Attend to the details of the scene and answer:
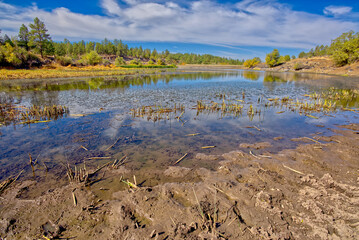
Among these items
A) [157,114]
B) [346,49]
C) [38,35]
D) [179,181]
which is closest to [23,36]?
[38,35]

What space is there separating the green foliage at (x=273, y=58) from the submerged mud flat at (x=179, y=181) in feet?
429

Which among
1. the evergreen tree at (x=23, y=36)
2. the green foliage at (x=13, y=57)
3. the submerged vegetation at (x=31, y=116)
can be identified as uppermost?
the evergreen tree at (x=23, y=36)

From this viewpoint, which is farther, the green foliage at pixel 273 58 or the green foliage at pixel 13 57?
the green foliage at pixel 273 58

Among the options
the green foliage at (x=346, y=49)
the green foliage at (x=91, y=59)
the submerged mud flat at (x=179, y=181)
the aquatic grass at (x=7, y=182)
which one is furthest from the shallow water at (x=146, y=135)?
the green foliage at (x=91, y=59)

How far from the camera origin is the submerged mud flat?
3594mm

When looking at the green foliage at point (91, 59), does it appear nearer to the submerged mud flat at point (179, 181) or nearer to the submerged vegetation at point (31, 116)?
the submerged vegetation at point (31, 116)

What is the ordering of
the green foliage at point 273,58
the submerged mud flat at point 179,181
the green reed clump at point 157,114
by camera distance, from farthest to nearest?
the green foliage at point 273,58 < the green reed clump at point 157,114 < the submerged mud flat at point 179,181

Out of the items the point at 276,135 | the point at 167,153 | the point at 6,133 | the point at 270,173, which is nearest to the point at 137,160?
the point at 167,153

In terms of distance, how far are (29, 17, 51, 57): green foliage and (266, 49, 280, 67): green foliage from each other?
5326 inches

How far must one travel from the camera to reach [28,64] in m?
60.1

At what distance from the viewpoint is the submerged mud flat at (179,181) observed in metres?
3.59

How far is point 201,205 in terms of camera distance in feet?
13.5

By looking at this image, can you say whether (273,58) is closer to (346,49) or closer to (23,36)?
(346,49)

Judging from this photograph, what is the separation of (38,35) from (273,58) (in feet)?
460
